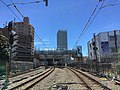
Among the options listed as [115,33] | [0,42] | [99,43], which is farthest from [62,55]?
[0,42]

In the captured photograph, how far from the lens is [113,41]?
3472 inches

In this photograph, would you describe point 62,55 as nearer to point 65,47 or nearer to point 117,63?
point 65,47

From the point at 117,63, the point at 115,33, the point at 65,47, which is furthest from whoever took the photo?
the point at 65,47

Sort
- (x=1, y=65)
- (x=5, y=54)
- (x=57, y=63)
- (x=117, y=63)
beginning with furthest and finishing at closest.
→ (x=57, y=63) → (x=5, y=54) → (x=1, y=65) → (x=117, y=63)

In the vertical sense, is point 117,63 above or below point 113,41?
below

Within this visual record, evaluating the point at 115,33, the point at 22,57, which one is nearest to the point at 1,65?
the point at 115,33

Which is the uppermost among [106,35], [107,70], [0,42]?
[106,35]

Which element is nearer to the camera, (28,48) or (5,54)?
(5,54)

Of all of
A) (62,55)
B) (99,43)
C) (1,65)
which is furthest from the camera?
(62,55)

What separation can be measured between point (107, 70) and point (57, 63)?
106253 millimetres

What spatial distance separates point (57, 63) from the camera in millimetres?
136750

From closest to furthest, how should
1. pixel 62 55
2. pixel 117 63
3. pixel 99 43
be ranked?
pixel 117 63, pixel 99 43, pixel 62 55

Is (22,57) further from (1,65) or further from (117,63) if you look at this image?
(117,63)

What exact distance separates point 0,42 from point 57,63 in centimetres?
8934
